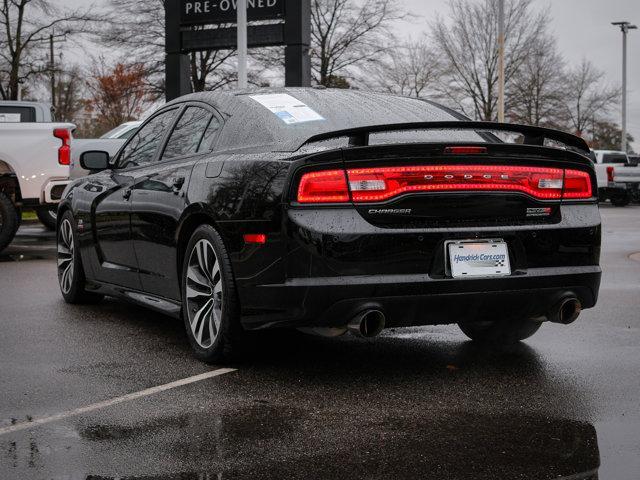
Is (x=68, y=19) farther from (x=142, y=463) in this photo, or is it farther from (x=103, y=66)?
(x=142, y=463)

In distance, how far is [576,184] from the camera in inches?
206

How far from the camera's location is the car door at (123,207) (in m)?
6.52

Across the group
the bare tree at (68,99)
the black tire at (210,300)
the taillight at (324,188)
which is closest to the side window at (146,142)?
the black tire at (210,300)

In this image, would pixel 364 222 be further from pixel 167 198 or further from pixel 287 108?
pixel 167 198

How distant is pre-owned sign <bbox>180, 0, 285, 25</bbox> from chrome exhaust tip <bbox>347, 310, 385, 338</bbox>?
14.0 meters

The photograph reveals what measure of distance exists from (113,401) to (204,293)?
1.03 m

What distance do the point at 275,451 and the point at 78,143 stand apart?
14754 millimetres

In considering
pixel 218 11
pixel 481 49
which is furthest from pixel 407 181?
pixel 481 49

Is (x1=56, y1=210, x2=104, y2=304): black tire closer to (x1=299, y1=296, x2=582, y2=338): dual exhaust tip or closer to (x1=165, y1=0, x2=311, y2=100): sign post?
(x1=299, y1=296, x2=582, y2=338): dual exhaust tip

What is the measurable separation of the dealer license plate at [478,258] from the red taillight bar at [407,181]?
27 cm

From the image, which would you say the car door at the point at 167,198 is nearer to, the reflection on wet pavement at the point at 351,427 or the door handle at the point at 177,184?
the door handle at the point at 177,184

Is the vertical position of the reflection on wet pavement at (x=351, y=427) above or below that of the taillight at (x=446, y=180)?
below

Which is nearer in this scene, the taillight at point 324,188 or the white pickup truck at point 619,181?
the taillight at point 324,188

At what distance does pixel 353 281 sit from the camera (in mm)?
4672
